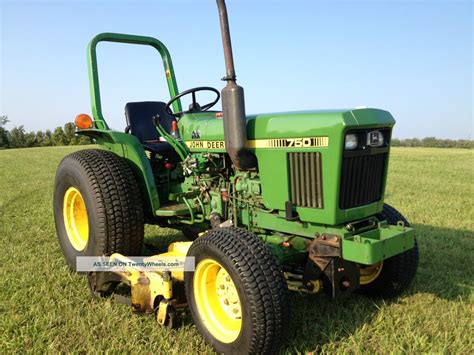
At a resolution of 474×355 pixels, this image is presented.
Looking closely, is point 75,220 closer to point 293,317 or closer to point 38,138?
point 293,317

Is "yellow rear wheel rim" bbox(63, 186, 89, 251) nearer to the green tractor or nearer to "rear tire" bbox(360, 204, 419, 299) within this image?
the green tractor

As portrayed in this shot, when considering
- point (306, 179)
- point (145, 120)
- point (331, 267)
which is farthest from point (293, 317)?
point (145, 120)

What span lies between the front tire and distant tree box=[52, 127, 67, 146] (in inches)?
1767

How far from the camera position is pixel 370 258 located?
93.9 inches

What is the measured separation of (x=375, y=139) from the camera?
2717 millimetres

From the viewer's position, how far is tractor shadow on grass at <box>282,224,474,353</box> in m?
2.69

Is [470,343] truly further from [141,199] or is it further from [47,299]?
[47,299]

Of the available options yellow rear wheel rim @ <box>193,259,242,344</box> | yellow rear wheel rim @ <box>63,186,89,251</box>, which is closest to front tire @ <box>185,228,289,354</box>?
yellow rear wheel rim @ <box>193,259,242,344</box>

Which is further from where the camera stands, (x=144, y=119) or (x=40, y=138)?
(x=40, y=138)

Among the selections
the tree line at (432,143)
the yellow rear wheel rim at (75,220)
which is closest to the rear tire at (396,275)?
the yellow rear wheel rim at (75,220)

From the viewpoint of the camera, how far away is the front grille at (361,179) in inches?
104

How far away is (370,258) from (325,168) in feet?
1.91

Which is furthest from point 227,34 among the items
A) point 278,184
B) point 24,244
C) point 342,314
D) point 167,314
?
point 24,244

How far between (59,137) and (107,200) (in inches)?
1751
